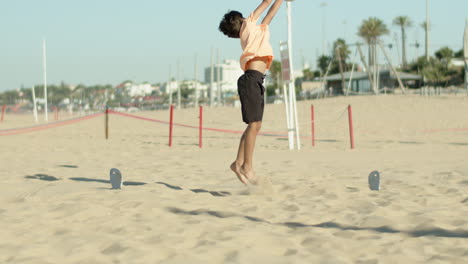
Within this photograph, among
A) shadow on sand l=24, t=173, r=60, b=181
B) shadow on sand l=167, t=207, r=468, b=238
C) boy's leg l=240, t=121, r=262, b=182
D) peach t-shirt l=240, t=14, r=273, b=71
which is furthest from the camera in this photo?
shadow on sand l=24, t=173, r=60, b=181

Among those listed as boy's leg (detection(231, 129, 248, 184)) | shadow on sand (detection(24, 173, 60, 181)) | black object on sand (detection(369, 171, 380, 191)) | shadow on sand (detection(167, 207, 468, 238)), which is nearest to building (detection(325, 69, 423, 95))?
shadow on sand (detection(24, 173, 60, 181))

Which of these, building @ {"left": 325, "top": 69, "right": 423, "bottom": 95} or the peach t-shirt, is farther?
building @ {"left": 325, "top": 69, "right": 423, "bottom": 95}

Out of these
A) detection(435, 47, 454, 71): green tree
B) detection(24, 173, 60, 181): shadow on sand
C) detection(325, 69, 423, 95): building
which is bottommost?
detection(24, 173, 60, 181): shadow on sand

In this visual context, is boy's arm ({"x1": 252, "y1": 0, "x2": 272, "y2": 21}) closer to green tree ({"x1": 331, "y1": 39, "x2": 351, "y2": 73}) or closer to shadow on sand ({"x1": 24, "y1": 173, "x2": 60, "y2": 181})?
shadow on sand ({"x1": 24, "y1": 173, "x2": 60, "y2": 181})

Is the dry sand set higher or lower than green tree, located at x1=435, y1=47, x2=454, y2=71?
lower

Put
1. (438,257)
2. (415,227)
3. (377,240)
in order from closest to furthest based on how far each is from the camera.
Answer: (438,257) < (377,240) < (415,227)

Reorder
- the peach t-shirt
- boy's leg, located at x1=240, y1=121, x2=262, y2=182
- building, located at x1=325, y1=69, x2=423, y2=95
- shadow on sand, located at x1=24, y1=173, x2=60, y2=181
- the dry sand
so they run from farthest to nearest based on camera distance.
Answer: building, located at x1=325, y1=69, x2=423, y2=95, shadow on sand, located at x1=24, y1=173, x2=60, y2=181, boy's leg, located at x1=240, y1=121, x2=262, y2=182, the peach t-shirt, the dry sand

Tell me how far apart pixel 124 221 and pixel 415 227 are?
6.17 feet

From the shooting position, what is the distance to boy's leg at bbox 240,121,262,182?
4.47 m

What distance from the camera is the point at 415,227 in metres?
3.23

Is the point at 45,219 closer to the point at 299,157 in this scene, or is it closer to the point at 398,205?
the point at 398,205

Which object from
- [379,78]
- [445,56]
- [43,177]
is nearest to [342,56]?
[379,78]

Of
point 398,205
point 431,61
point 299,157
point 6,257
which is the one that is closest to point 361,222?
point 398,205

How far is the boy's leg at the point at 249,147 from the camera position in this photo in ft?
14.7
